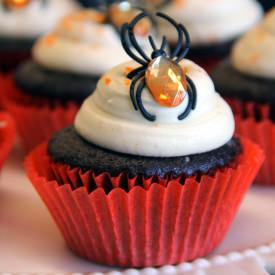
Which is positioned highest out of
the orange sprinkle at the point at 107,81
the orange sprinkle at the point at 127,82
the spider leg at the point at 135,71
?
the spider leg at the point at 135,71

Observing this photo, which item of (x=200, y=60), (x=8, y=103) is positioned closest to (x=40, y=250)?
(x=8, y=103)

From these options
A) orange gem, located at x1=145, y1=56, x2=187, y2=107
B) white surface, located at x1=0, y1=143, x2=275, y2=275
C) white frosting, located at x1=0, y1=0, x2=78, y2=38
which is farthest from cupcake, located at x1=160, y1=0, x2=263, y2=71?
orange gem, located at x1=145, y1=56, x2=187, y2=107

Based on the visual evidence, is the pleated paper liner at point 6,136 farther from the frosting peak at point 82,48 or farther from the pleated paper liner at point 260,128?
the pleated paper liner at point 260,128

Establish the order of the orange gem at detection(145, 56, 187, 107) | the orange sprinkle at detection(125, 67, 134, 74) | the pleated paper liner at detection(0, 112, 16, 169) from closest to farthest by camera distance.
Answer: the orange gem at detection(145, 56, 187, 107), the orange sprinkle at detection(125, 67, 134, 74), the pleated paper liner at detection(0, 112, 16, 169)

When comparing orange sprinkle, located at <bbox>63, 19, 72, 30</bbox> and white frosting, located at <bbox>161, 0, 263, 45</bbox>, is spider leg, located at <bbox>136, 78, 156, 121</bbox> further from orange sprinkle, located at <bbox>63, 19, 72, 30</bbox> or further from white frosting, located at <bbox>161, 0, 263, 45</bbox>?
white frosting, located at <bbox>161, 0, 263, 45</bbox>

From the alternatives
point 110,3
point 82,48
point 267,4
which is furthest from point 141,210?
point 267,4

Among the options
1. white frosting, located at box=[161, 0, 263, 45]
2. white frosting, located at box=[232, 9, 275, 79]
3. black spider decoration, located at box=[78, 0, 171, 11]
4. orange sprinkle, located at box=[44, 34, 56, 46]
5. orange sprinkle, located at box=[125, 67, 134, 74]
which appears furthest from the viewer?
white frosting, located at box=[161, 0, 263, 45]

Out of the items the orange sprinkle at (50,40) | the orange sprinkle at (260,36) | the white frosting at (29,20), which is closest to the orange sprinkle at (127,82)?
the orange sprinkle at (260,36)
